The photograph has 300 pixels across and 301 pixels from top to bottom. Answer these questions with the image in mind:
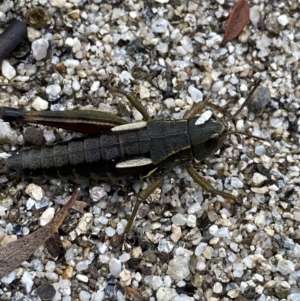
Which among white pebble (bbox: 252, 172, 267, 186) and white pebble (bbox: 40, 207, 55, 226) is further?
white pebble (bbox: 252, 172, 267, 186)

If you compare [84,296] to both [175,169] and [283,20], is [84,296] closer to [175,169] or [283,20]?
[175,169]

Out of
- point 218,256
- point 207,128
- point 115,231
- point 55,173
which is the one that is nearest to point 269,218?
point 218,256

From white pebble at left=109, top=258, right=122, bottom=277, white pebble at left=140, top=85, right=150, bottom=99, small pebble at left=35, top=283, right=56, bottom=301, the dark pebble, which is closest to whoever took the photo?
small pebble at left=35, top=283, right=56, bottom=301

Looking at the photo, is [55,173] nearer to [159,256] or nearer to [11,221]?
[11,221]

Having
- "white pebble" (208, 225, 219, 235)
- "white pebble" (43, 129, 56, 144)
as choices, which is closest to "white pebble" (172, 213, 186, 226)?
"white pebble" (208, 225, 219, 235)

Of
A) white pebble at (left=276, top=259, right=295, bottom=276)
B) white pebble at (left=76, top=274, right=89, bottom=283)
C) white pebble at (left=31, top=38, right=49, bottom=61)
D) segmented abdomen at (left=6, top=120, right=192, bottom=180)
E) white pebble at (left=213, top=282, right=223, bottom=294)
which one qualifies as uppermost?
white pebble at (left=31, top=38, right=49, bottom=61)

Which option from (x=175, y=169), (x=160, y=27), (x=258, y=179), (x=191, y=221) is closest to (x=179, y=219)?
(x=191, y=221)

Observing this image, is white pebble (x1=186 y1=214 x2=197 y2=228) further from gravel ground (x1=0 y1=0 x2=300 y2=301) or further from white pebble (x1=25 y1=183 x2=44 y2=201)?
white pebble (x1=25 y1=183 x2=44 y2=201)
